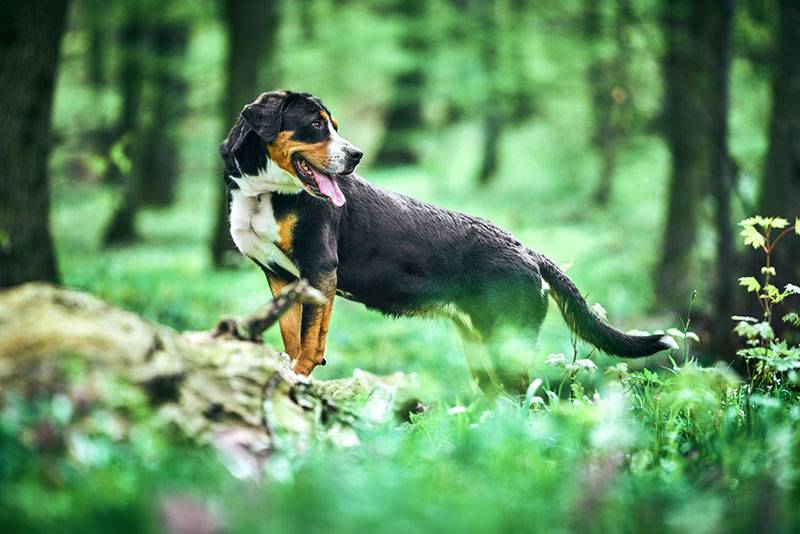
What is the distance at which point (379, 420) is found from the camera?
3283 mm

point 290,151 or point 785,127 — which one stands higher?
point 785,127

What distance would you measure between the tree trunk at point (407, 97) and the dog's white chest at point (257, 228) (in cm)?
1839

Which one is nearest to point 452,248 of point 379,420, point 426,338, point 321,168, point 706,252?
point 321,168

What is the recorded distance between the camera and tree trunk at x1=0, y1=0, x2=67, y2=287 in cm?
635

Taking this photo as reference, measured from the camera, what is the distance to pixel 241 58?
11602 millimetres

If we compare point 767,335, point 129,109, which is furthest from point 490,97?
point 767,335

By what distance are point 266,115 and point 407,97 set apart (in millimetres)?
21222

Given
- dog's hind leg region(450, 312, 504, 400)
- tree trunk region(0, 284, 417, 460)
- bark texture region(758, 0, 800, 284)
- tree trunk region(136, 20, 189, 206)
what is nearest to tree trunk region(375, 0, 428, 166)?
tree trunk region(136, 20, 189, 206)

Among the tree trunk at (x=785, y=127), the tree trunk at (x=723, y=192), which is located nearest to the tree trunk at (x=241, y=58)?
the tree trunk at (x=723, y=192)

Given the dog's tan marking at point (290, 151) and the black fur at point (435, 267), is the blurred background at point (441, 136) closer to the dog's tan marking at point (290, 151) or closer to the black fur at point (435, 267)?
the black fur at point (435, 267)

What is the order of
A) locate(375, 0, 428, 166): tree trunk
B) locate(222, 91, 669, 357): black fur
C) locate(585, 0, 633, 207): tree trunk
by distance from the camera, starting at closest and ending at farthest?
1. locate(222, 91, 669, 357): black fur
2. locate(585, 0, 633, 207): tree trunk
3. locate(375, 0, 428, 166): tree trunk

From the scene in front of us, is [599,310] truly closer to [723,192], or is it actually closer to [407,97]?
[723,192]

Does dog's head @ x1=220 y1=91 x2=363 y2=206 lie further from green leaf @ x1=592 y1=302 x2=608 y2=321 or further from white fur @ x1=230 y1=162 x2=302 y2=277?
green leaf @ x1=592 y1=302 x2=608 y2=321

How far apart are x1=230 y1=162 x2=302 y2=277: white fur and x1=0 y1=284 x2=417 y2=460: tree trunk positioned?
1.08 metres
